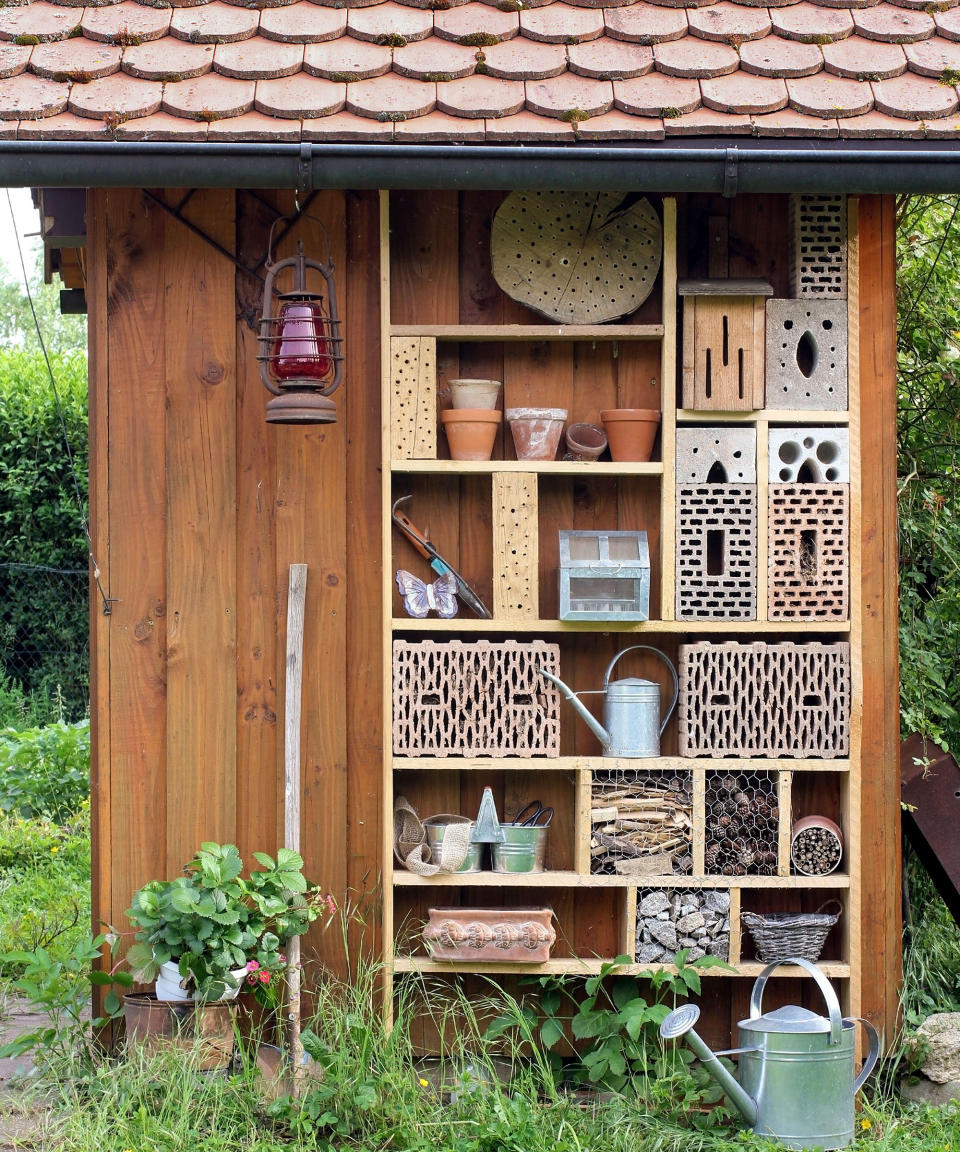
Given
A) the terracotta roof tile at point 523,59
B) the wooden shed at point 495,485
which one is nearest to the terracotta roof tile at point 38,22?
the wooden shed at point 495,485

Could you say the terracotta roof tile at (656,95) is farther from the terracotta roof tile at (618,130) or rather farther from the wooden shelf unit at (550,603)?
the wooden shelf unit at (550,603)

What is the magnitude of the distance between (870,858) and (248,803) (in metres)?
1.86

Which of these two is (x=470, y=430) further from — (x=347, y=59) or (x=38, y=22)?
(x=38, y=22)

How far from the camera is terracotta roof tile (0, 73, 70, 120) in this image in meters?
3.50

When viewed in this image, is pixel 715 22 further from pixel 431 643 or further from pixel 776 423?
pixel 431 643

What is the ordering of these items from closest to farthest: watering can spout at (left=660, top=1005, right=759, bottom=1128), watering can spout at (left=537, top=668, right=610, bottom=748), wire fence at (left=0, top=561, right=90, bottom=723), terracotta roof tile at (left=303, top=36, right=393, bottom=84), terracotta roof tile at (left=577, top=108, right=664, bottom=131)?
watering can spout at (left=660, top=1005, right=759, bottom=1128) → terracotta roof tile at (left=577, top=108, right=664, bottom=131) → terracotta roof tile at (left=303, top=36, right=393, bottom=84) → watering can spout at (left=537, top=668, right=610, bottom=748) → wire fence at (left=0, top=561, right=90, bottom=723)

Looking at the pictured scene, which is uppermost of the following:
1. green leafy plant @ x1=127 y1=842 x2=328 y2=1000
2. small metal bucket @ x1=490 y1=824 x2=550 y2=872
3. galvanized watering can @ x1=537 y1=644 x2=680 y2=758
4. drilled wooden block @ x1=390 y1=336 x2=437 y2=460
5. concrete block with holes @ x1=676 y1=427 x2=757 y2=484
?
drilled wooden block @ x1=390 y1=336 x2=437 y2=460

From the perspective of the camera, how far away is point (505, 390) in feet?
13.0

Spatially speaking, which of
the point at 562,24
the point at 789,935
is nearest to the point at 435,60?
the point at 562,24

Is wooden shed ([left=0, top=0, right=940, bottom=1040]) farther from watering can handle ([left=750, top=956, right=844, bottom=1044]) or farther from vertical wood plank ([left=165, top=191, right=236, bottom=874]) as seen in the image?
watering can handle ([left=750, top=956, right=844, bottom=1044])

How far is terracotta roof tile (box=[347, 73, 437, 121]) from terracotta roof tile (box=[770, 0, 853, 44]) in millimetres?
1045

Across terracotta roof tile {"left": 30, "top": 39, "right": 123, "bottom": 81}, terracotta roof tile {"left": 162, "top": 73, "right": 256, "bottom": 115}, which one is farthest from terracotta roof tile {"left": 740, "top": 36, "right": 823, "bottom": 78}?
terracotta roof tile {"left": 30, "top": 39, "right": 123, "bottom": 81}

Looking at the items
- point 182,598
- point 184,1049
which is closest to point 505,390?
point 182,598

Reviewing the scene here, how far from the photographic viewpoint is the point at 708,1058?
3.32 meters
